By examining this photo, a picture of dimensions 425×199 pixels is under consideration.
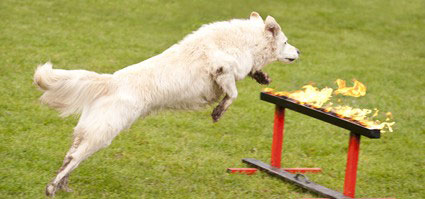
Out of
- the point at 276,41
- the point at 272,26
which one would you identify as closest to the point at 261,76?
the point at 276,41

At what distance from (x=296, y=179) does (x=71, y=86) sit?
9.62 ft

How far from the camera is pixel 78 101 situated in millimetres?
6766

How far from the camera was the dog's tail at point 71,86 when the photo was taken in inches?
263

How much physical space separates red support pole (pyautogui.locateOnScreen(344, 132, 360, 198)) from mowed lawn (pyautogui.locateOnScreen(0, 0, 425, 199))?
25.0 inches

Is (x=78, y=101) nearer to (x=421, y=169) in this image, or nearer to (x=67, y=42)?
(x=421, y=169)

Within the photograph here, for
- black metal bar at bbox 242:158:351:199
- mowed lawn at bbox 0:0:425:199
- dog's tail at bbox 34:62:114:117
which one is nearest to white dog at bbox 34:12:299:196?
dog's tail at bbox 34:62:114:117

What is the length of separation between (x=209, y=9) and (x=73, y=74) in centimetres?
1100

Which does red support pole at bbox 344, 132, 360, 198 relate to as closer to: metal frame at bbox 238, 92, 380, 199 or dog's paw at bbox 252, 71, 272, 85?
metal frame at bbox 238, 92, 380, 199

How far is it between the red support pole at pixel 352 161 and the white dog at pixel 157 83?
1.40 meters

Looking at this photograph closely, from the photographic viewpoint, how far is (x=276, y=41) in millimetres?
7484

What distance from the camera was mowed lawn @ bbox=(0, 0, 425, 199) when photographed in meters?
7.72

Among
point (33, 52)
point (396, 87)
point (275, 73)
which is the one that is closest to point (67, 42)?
Result: point (33, 52)

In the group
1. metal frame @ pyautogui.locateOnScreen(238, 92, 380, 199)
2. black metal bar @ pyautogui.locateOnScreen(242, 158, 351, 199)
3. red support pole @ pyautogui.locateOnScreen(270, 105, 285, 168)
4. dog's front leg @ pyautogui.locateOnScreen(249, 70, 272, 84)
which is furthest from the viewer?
red support pole @ pyautogui.locateOnScreen(270, 105, 285, 168)

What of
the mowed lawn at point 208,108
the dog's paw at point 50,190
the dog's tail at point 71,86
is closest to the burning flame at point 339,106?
the mowed lawn at point 208,108
